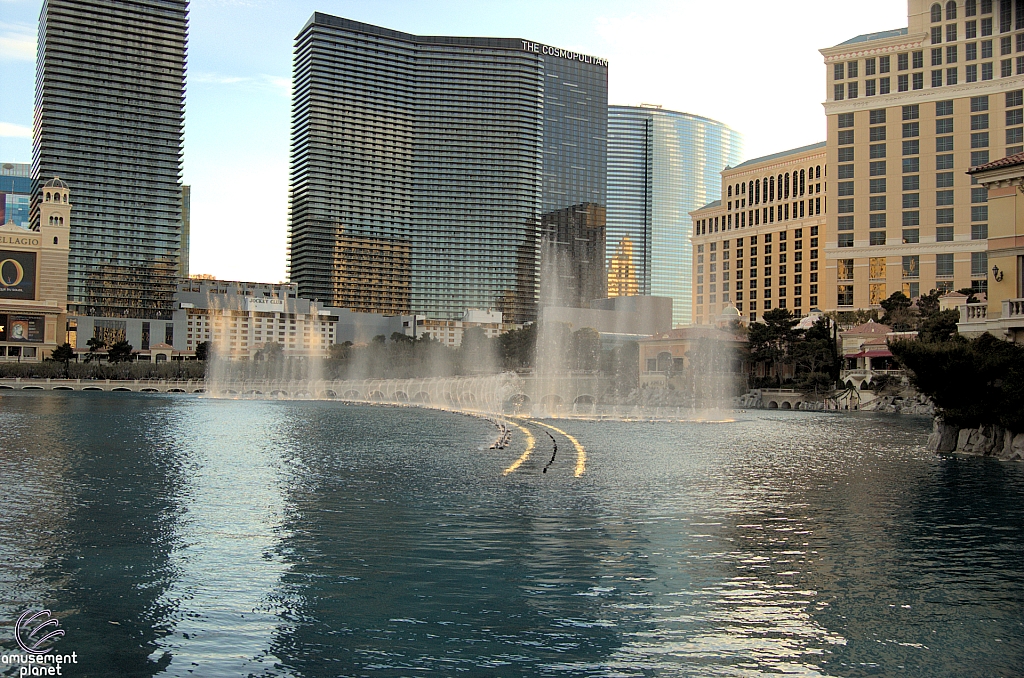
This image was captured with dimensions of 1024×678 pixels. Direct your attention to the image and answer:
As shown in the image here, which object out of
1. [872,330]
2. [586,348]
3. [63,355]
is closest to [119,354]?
[63,355]

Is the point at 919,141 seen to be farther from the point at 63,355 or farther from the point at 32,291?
the point at 32,291

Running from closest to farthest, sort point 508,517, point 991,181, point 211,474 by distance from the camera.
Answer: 1. point 508,517
2. point 211,474
3. point 991,181

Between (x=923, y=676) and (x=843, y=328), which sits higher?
(x=843, y=328)

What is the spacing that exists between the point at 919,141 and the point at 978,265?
62.1 feet

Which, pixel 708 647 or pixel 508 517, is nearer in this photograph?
pixel 708 647

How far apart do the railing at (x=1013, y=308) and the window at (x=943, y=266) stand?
83.5 metres

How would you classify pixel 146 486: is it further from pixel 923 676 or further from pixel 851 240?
pixel 851 240

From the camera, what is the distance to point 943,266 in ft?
389

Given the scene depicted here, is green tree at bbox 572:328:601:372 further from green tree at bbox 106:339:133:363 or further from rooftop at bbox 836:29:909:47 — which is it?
green tree at bbox 106:339:133:363

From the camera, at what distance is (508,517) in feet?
80.6

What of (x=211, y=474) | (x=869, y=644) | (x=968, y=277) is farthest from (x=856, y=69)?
(x=869, y=644)

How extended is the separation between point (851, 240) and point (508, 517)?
115 metres

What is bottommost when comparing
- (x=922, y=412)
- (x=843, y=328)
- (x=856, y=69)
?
(x=922, y=412)

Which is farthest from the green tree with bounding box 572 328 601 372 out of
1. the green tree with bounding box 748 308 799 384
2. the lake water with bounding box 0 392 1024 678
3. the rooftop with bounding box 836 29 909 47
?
the lake water with bounding box 0 392 1024 678
